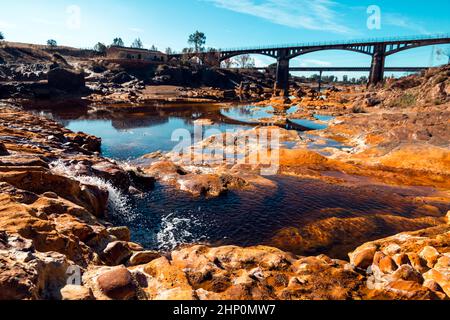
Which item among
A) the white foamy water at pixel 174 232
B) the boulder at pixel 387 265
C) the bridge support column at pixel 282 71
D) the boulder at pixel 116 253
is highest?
the bridge support column at pixel 282 71

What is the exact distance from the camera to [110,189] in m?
15.3

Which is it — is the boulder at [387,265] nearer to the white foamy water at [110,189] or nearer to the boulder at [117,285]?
the boulder at [117,285]

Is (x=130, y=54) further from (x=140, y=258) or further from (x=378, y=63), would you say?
(x=140, y=258)

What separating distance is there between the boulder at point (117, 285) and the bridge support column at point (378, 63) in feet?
320

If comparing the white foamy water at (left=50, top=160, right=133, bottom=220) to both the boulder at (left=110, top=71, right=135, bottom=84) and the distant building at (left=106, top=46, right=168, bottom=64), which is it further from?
the distant building at (left=106, top=46, right=168, bottom=64)

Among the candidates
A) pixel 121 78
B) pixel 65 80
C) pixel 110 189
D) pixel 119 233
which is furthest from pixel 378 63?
pixel 119 233

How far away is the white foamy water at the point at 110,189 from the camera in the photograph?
14.2 m

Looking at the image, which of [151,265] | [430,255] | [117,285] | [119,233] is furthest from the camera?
[119,233]

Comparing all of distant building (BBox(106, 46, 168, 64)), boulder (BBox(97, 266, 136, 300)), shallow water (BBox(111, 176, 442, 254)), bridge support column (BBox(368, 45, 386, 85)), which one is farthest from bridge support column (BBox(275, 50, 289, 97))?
boulder (BBox(97, 266, 136, 300))

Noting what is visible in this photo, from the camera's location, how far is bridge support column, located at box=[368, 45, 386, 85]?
8875 centimetres

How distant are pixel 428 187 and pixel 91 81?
8844 cm

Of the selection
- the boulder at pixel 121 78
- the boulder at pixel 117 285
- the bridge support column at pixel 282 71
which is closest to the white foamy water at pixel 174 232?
the boulder at pixel 117 285

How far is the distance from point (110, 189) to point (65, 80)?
6358 cm
